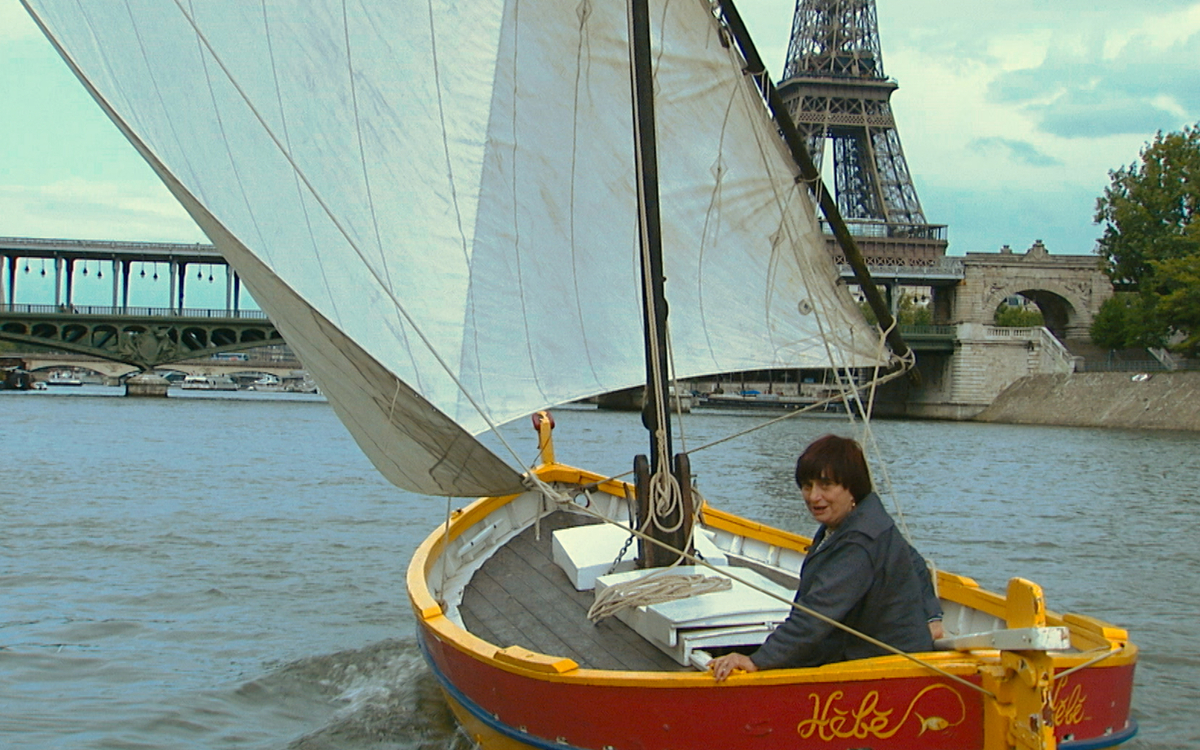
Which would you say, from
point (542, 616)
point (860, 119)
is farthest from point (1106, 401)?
point (542, 616)

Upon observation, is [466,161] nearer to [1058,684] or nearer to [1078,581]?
[1058,684]

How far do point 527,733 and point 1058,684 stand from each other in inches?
94.0

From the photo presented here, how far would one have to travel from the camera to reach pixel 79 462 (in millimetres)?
25734

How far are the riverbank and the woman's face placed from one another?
4581cm

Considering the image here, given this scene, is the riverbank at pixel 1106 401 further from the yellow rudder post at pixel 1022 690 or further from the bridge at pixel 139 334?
the yellow rudder post at pixel 1022 690

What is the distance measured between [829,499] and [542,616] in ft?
9.15

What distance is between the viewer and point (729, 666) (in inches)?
178

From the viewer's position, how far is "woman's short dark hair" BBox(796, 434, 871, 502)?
435 centimetres

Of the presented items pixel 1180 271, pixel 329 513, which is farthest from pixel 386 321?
pixel 1180 271

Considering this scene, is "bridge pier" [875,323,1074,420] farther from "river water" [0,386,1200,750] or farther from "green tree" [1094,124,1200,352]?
"river water" [0,386,1200,750]

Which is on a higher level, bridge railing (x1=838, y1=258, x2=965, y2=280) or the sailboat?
bridge railing (x1=838, y1=258, x2=965, y2=280)

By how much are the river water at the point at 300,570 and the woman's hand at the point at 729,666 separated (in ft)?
6.71

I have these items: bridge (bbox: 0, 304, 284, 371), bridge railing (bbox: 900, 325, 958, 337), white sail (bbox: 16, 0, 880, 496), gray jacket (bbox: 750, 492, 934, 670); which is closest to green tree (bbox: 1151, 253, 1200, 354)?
bridge railing (bbox: 900, 325, 958, 337)

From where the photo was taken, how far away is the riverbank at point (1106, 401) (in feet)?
150
